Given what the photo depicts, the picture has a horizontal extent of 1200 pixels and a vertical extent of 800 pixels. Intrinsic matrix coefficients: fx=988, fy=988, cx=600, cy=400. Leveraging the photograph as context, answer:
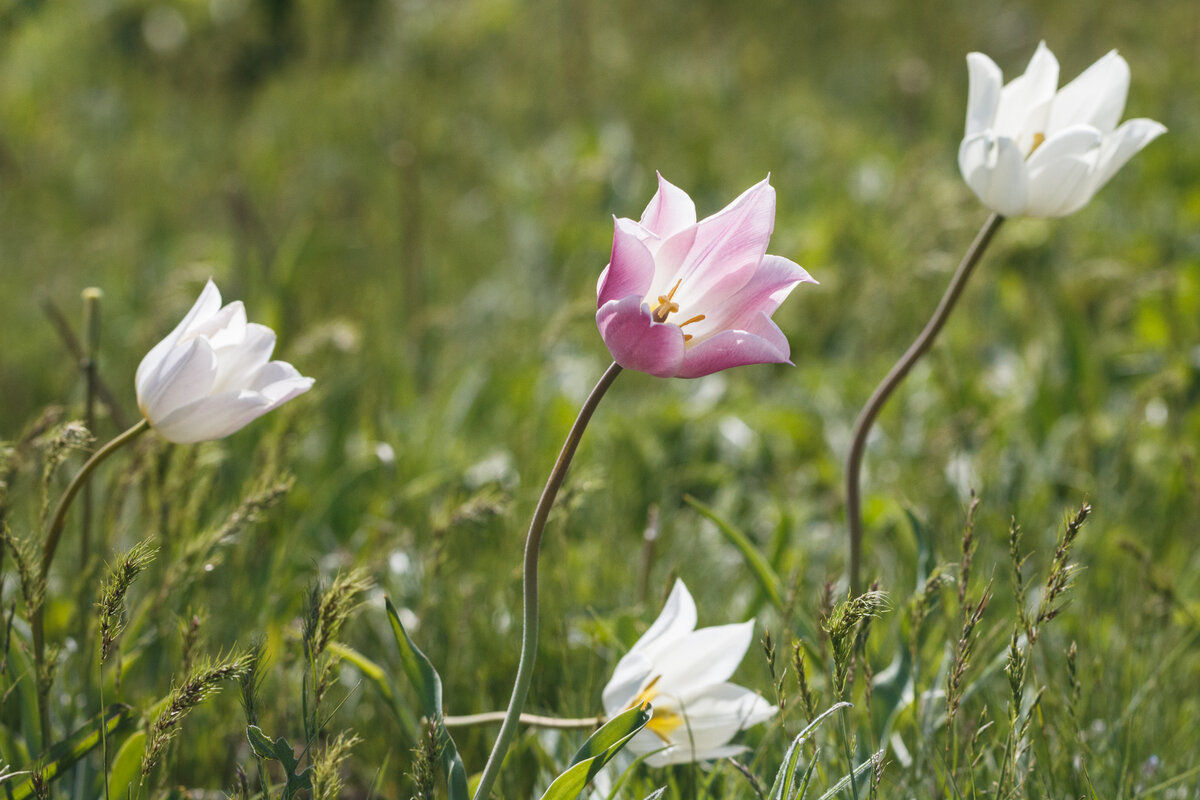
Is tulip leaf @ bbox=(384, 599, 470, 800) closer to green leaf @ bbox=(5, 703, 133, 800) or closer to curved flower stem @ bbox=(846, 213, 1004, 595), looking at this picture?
green leaf @ bbox=(5, 703, 133, 800)

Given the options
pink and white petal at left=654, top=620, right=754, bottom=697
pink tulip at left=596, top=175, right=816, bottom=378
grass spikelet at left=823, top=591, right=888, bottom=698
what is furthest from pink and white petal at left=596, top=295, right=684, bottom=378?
pink and white petal at left=654, top=620, right=754, bottom=697

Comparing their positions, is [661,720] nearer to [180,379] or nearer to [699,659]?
[699,659]

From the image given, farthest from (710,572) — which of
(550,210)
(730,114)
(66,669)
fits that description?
(730,114)

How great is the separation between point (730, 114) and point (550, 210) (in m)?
1.54

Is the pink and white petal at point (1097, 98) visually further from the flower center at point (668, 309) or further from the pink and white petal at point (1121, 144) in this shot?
the flower center at point (668, 309)

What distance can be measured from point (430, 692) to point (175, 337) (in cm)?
44

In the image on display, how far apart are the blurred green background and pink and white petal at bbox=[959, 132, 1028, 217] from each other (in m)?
0.39

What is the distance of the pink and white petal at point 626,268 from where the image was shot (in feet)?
2.69

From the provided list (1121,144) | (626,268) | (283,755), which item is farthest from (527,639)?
(1121,144)

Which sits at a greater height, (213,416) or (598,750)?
(213,416)

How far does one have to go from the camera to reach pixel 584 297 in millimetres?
2545

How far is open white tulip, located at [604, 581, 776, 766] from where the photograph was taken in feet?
3.39

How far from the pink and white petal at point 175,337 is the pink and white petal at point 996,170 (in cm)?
84

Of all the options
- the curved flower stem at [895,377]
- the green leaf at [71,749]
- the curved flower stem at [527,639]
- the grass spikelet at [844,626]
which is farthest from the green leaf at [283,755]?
the curved flower stem at [895,377]
